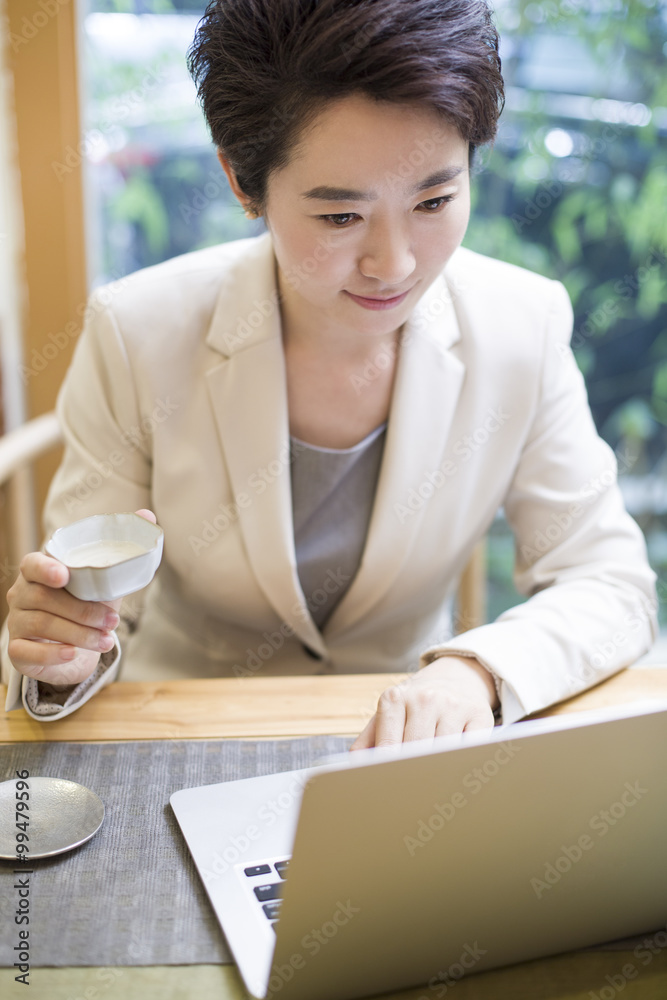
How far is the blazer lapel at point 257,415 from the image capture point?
1304 millimetres

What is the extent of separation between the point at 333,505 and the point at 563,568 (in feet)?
1.16

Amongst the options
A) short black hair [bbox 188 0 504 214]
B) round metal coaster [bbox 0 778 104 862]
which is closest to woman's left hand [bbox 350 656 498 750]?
round metal coaster [bbox 0 778 104 862]

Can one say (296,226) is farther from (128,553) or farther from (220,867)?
(220,867)

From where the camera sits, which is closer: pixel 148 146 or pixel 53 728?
pixel 53 728

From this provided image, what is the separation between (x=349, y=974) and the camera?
2.24 feet

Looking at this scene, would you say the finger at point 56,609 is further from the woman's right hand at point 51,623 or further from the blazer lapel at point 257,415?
the blazer lapel at point 257,415

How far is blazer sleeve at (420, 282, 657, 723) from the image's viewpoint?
42.9 inches

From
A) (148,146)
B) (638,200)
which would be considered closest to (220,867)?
(148,146)

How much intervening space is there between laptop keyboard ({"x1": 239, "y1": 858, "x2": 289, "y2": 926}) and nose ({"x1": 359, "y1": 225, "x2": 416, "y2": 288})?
63 cm

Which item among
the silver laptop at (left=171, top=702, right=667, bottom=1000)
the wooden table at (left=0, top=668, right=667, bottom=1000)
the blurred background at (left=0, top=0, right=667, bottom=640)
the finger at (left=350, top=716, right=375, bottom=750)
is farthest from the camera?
the blurred background at (left=0, top=0, right=667, bottom=640)

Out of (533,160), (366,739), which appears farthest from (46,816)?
(533,160)

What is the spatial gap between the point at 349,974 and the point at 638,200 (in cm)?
212

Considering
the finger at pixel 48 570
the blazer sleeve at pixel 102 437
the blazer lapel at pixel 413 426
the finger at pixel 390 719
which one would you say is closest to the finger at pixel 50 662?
the finger at pixel 48 570

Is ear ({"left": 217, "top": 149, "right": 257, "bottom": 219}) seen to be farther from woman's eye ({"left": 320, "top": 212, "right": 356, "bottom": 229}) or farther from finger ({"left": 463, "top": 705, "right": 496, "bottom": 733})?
finger ({"left": 463, "top": 705, "right": 496, "bottom": 733})
